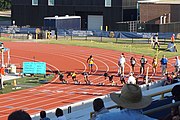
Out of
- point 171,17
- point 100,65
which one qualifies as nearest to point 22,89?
point 100,65

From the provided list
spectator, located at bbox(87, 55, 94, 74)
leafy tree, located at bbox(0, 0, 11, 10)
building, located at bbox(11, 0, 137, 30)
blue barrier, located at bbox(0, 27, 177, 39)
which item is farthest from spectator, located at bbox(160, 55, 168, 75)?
leafy tree, located at bbox(0, 0, 11, 10)

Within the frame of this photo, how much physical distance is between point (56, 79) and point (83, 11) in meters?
39.1

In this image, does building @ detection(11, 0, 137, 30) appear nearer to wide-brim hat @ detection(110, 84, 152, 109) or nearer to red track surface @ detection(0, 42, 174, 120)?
red track surface @ detection(0, 42, 174, 120)

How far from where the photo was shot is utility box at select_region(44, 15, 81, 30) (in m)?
57.9

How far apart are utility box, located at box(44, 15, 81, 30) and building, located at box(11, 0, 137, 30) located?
5670 mm

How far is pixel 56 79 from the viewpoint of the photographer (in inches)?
1191

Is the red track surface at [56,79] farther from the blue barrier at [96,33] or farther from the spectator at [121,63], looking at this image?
the blue barrier at [96,33]


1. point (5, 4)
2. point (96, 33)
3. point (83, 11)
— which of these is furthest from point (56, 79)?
point (5, 4)

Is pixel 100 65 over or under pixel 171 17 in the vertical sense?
under

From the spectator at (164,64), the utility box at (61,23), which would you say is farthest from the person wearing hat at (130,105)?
the utility box at (61,23)

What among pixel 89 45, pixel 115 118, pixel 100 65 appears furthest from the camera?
pixel 89 45

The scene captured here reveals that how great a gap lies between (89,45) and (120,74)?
1701 centimetres

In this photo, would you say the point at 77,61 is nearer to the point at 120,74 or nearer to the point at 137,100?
the point at 120,74

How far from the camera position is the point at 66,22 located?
59344mm
